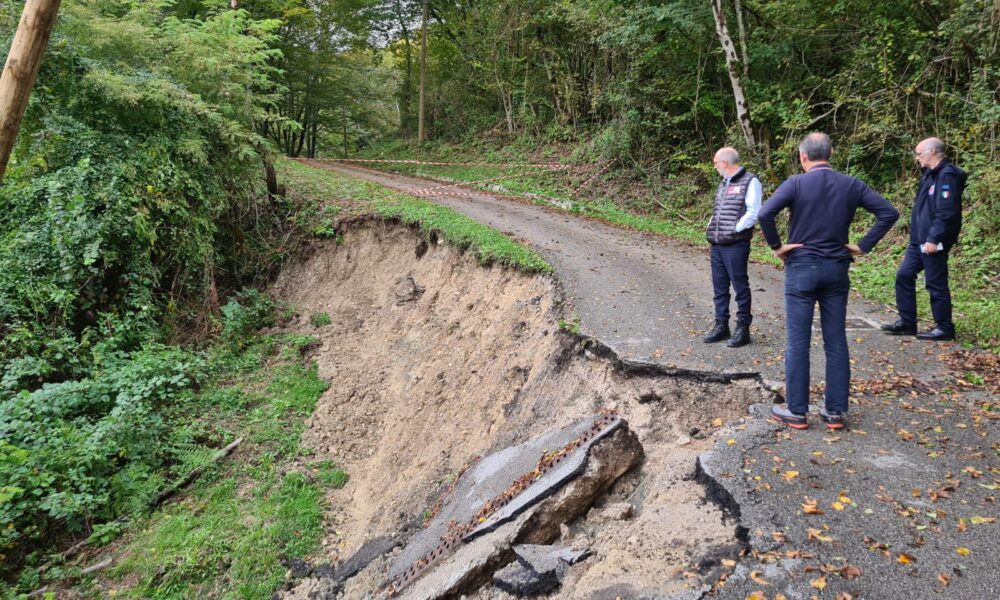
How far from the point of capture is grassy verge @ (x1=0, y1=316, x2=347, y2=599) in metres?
5.38

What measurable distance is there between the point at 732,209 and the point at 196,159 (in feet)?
29.9

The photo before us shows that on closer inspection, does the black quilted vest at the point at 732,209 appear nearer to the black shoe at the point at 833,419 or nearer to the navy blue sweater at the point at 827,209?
the navy blue sweater at the point at 827,209

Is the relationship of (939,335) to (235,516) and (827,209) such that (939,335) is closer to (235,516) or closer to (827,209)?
(827,209)

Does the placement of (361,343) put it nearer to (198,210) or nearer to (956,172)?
(198,210)

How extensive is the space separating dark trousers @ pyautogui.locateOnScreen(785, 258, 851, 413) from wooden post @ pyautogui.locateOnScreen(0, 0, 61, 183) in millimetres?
5911

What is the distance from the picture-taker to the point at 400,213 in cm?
1224

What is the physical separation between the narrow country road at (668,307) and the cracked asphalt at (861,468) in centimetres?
3

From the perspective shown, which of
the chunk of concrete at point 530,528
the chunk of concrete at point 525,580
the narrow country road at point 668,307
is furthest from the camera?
the narrow country road at point 668,307

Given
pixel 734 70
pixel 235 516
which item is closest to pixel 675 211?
pixel 734 70

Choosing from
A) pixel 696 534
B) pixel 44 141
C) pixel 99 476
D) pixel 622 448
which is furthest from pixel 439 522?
pixel 44 141

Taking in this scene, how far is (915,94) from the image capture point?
10078 mm

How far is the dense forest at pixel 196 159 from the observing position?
6.78m

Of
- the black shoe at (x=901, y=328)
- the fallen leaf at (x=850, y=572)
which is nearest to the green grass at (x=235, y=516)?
the fallen leaf at (x=850, y=572)

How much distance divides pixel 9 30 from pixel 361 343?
7.13 meters
